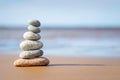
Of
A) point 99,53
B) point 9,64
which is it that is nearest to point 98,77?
point 9,64

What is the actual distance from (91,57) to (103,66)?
7.19 ft

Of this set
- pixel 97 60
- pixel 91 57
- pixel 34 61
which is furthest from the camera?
pixel 91 57

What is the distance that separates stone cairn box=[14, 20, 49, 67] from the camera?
30.1 feet

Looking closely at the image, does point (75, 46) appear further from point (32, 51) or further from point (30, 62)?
point (30, 62)

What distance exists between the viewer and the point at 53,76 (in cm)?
781

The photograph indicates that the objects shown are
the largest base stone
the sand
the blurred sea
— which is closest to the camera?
the sand

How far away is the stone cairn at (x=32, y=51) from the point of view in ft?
30.1

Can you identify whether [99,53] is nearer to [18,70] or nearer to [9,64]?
[9,64]

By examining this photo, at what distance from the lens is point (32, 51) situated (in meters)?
9.26

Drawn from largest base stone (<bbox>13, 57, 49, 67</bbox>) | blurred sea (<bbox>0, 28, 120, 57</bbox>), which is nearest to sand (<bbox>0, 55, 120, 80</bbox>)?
largest base stone (<bbox>13, 57, 49, 67</bbox>)

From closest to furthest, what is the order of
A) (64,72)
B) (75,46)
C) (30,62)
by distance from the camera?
(64,72)
(30,62)
(75,46)

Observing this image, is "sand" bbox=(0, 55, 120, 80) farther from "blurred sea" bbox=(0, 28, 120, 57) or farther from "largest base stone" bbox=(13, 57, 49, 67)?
"blurred sea" bbox=(0, 28, 120, 57)

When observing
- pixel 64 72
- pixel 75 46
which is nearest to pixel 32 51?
pixel 64 72

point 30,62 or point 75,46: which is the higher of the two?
point 75,46
